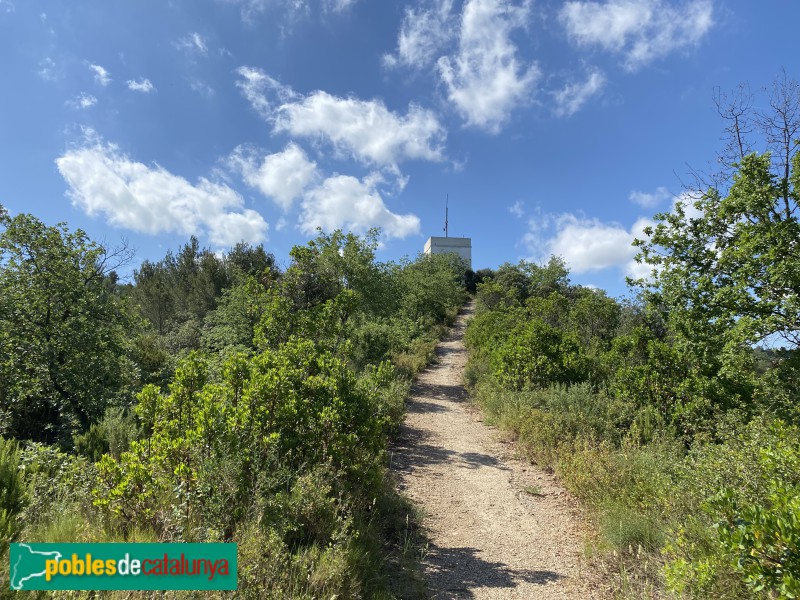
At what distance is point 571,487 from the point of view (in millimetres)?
5406

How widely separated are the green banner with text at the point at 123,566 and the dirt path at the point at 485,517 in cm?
208

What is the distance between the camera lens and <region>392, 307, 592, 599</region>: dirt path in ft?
12.3

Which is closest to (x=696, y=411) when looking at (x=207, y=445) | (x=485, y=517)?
(x=485, y=517)

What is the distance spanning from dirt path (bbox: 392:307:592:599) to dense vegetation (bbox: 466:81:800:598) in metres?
0.43

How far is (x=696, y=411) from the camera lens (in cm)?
630

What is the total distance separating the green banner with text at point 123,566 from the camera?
2.19m

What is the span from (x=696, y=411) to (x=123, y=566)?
24.6 feet

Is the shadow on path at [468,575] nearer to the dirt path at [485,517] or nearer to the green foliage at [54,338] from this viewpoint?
the dirt path at [485,517]

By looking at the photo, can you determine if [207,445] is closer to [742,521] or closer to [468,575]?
[468,575]

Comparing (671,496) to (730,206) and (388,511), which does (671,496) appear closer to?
(388,511)

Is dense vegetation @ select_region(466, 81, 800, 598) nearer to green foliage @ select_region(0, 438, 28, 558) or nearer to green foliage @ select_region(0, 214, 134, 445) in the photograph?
green foliage @ select_region(0, 438, 28, 558)

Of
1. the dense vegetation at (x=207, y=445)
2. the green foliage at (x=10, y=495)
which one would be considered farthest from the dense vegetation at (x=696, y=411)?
the green foliage at (x=10, y=495)

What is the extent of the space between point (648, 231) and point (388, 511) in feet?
27.0

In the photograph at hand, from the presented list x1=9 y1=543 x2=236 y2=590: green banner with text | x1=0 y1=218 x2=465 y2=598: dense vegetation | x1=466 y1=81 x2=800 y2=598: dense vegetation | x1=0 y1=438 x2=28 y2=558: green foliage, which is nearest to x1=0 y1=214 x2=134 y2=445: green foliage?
x1=0 y1=218 x2=465 y2=598: dense vegetation
